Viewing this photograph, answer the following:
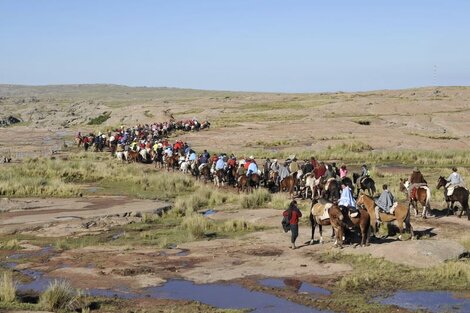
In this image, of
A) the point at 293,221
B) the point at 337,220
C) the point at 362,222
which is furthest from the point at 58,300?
the point at 362,222

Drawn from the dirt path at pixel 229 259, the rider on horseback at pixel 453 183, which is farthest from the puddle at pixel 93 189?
the rider on horseback at pixel 453 183

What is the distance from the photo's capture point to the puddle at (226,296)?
13.8m

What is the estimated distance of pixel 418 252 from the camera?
16516 millimetres

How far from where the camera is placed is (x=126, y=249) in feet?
65.8

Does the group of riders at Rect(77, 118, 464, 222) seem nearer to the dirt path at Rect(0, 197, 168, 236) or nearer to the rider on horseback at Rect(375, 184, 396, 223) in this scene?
the rider on horseback at Rect(375, 184, 396, 223)

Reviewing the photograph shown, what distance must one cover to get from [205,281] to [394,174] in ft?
71.2

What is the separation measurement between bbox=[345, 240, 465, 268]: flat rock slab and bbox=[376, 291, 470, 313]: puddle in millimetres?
1782

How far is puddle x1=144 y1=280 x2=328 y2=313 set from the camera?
45.3 ft

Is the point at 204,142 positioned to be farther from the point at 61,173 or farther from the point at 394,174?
the point at 394,174

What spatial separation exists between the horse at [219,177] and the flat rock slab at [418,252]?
15576 mm

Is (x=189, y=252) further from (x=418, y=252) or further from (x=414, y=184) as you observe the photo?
(x=414, y=184)

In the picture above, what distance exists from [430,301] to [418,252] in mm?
2844

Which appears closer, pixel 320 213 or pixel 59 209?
pixel 320 213

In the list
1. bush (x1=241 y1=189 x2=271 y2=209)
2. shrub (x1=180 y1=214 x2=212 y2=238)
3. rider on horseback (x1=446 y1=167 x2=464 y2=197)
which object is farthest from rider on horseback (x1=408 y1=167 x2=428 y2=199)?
shrub (x1=180 y1=214 x2=212 y2=238)
